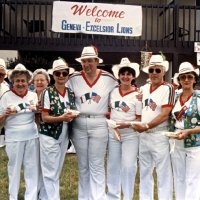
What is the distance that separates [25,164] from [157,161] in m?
1.69

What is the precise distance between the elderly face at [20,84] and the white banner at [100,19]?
7.35 meters

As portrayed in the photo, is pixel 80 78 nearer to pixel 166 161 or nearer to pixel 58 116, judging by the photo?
pixel 58 116

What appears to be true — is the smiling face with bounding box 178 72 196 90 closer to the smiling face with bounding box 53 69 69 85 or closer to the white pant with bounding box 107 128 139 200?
the white pant with bounding box 107 128 139 200

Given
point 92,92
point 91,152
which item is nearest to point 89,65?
point 92,92

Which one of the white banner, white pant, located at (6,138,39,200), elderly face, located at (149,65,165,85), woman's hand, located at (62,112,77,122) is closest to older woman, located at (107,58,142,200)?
elderly face, located at (149,65,165,85)

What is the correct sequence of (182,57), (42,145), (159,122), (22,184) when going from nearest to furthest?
(159,122) → (42,145) → (22,184) → (182,57)

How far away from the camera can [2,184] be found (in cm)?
734

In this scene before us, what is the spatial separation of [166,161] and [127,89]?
102 centimetres

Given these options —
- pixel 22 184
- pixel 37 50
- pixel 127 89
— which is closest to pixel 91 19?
pixel 37 50

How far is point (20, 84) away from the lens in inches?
223

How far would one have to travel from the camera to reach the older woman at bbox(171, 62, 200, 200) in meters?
5.10

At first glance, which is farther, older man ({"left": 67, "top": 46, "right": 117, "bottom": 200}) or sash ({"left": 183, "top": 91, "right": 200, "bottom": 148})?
older man ({"left": 67, "top": 46, "right": 117, "bottom": 200})

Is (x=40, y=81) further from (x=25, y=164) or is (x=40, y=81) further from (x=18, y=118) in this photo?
(x=25, y=164)

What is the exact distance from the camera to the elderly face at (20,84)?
18.6 feet
